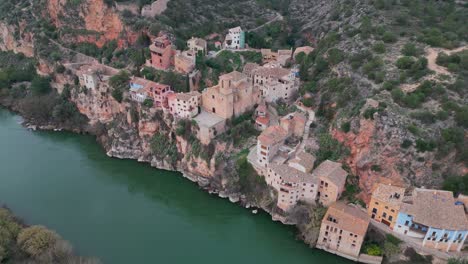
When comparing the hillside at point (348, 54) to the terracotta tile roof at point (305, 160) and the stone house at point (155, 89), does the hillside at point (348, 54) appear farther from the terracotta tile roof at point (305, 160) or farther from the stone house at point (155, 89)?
the stone house at point (155, 89)

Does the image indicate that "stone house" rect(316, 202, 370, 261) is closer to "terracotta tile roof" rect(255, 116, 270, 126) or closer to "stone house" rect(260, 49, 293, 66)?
"terracotta tile roof" rect(255, 116, 270, 126)

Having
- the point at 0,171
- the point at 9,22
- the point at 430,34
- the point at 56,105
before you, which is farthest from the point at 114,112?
the point at 430,34

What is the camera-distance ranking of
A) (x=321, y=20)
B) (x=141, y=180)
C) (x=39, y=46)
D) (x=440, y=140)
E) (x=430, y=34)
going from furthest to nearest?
(x=321, y=20) → (x=39, y=46) → (x=430, y=34) → (x=141, y=180) → (x=440, y=140)

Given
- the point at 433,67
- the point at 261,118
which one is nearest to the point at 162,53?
the point at 261,118

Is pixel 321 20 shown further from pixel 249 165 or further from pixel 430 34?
pixel 249 165

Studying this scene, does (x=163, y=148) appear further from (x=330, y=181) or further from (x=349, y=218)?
(x=349, y=218)
